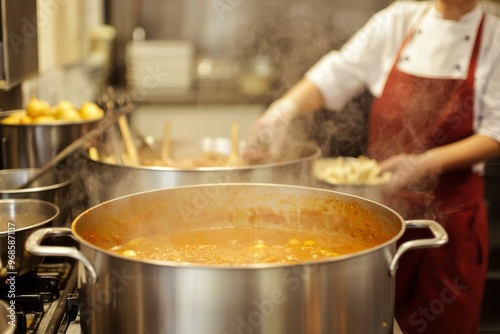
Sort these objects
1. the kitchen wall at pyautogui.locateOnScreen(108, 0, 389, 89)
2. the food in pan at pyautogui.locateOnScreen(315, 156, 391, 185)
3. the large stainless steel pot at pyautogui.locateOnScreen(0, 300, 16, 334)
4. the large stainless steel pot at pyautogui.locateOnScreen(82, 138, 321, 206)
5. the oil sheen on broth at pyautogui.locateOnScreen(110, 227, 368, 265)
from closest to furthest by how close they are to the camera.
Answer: the large stainless steel pot at pyautogui.locateOnScreen(0, 300, 16, 334) < the oil sheen on broth at pyautogui.locateOnScreen(110, 227, 368, 265) < the large stainless steel pot at pyautogui.locateOnScreen(82, 138, 321, 206) < the food in pan at pyautogui.locateOnScreen(315, 156, 391, 185) < the kitchen wall at pyautogui.locateOnScreen(108, 0, 389, 89)

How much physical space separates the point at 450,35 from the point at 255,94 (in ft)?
7.15

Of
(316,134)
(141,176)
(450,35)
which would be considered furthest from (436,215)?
(316,134)

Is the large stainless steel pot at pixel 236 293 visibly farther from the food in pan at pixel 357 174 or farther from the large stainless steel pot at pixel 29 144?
the food in pan at pixel 357 174

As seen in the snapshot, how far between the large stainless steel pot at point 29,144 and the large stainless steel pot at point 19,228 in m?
0.43

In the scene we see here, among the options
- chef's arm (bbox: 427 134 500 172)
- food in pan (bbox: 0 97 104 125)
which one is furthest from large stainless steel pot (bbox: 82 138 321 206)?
chef's arm (bbox: 427 134 500 172)

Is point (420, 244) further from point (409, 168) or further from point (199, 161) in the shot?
point (199, 161)

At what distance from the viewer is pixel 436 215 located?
230cm

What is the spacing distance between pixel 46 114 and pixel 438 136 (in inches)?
53.1

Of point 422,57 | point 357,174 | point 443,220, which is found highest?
point 422,57

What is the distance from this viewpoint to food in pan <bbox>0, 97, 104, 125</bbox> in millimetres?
1971

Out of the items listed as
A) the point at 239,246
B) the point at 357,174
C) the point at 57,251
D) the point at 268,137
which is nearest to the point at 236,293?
the point at 57,251

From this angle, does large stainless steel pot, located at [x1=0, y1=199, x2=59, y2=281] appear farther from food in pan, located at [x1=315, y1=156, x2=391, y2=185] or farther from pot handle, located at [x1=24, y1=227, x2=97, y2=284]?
food in pan, located at [x1=315, y1=156, x2=391, y2=185]

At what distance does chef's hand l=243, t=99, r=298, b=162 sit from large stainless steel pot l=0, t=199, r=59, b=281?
2.82 ft

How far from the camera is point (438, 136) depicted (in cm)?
236
